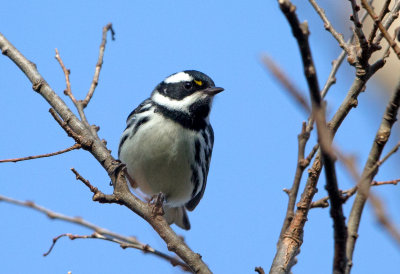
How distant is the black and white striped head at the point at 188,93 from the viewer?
19.9 feet

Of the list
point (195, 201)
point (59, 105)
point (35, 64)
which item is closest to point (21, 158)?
point (59, 105)

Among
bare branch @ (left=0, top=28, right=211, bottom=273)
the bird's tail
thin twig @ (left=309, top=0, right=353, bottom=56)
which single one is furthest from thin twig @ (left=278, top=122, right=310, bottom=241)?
the bird's tail

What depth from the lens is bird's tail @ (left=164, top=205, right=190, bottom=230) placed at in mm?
6816

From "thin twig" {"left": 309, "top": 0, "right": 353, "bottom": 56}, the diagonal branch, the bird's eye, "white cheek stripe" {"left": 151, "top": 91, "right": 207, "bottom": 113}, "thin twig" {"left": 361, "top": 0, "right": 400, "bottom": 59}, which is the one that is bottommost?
the diagonal branch

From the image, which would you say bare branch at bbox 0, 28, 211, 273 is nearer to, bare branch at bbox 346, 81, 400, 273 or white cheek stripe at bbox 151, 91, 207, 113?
bare branch at bbox 346, 81, 400, 273

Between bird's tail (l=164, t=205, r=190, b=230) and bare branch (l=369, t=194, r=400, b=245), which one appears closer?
bare branch (l=369, t=194, r=400, b=245)

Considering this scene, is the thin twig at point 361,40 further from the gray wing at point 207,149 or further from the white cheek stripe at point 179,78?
the white cheek stripe at point 179,78

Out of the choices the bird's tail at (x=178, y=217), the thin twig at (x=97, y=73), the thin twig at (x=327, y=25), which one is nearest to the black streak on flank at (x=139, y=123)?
the thin twig at (x=97, y=73)

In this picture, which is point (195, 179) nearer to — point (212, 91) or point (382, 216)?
point (212, 91)

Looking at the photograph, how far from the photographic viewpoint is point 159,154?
224 inches

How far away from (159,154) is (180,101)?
0.74 meters

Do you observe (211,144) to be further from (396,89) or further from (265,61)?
(265,61)

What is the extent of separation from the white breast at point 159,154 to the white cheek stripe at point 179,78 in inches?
26.7

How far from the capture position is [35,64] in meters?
4.48
